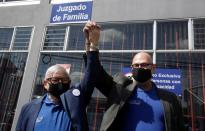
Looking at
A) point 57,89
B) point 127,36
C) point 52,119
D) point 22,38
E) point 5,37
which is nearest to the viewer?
point 52,119

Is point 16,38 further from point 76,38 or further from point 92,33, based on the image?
point 92,33

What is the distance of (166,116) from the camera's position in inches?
79.2

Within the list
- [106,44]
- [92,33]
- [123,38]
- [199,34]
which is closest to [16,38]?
[106,44]

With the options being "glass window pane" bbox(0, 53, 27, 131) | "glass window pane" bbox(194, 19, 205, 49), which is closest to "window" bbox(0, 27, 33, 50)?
"glass window pane" bbox(0, 53, 27, 131)

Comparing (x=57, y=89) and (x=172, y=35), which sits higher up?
(x=172, y=35)

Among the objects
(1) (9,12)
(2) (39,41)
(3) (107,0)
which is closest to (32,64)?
(2) (39,41)

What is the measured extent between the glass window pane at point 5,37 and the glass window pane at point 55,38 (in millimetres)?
908

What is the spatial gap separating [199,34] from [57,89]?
302cm

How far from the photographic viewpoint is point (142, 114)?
80.1 inches

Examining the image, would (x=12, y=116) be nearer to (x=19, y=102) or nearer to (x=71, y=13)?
(x=19, y=102)

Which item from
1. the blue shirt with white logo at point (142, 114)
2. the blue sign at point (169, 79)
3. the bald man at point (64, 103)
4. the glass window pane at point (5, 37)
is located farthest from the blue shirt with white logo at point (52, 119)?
the glass window pane at point (5, 37)

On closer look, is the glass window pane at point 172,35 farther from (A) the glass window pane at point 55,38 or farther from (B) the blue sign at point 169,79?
(A) the glass window pane at point 55,38

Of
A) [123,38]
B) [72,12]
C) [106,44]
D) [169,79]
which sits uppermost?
[72,12]

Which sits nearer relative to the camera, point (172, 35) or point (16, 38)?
point (172, 35)
